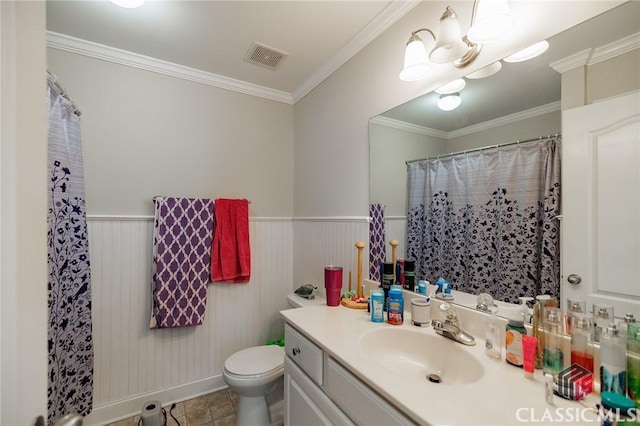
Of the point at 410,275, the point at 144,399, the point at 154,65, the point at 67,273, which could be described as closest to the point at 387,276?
the point at 410,275

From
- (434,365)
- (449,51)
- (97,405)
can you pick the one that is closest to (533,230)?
(434,365)

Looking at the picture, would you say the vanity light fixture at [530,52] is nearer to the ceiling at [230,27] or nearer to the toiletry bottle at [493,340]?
the ceiling at [230,27]

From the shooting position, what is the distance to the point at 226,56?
6.35ft

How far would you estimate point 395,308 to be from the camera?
1224 mm

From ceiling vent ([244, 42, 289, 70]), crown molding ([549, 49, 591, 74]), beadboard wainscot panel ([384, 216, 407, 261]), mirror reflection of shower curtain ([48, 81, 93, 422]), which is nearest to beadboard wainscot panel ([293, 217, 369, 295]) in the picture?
beadboard wainscot panel ([384, 216, 407, 261])

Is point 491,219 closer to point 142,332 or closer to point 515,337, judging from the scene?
point 515,337

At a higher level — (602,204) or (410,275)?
(602,204)

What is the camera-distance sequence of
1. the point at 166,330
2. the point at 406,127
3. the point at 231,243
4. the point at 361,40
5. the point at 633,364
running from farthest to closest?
the point at 231,243 < the point at 166,330 < the point at 361,40 < the point at 406,127 < the point at 633,364

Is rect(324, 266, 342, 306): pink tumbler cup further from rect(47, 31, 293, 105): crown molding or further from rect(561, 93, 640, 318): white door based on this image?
rect(47, 31, 293, 105): crown molding

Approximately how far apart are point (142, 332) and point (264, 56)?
6.87 feet

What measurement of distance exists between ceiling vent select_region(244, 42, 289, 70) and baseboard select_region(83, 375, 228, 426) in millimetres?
2377

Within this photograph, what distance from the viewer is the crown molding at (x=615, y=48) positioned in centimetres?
77

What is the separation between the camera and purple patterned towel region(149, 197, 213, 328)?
1884mm

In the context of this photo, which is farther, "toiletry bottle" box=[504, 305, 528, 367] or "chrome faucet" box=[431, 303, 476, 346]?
"chrome faucet" box=[431, 303, 476, 346]
